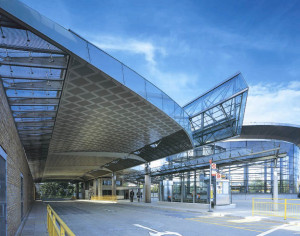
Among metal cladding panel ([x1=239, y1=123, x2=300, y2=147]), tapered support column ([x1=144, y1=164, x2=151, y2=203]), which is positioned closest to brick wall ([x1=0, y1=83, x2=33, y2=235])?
tapered support column ([x1=144, y1=164, x2=151, y2=203])

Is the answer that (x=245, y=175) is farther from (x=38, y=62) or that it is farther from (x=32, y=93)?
(x=38, y=62)

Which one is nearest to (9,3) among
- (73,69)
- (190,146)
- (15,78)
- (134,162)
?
(15,78)

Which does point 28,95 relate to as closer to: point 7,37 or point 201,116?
point 7,37

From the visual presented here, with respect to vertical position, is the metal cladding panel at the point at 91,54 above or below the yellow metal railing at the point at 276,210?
above

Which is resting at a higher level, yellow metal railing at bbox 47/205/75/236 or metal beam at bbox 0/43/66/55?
metal beam at bbox 0/43/66/55

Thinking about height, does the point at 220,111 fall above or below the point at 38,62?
above

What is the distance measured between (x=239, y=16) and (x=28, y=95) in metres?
17.2

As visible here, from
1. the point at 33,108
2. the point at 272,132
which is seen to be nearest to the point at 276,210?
the point at 33,108

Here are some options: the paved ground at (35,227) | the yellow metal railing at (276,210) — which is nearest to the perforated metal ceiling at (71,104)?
the paved ground at (35,227)

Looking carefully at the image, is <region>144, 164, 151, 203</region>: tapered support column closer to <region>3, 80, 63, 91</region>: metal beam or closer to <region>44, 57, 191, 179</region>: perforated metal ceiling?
<region>44, 57, 191, 179</region>: perforated metal ceiling

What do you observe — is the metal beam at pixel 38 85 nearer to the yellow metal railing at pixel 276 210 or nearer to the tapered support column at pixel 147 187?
the yellow metal railing at pixel 276 210

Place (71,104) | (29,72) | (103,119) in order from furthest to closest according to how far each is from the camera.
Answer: (103,119), (71,104), (29,72)

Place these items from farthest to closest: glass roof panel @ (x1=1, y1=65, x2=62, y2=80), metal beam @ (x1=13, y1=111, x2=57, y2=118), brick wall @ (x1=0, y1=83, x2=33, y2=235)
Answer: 1. metal beam @ (x1=13, y1=111, x2=57, y2=118)
2. glass roof panel @ (x1=1, y1=65, x2=62, y2=80)
3. brick wall @ (x1=0, y1=83, x2=33, y2=235)

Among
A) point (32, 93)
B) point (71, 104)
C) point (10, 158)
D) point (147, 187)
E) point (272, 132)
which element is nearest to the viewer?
point (10, 158)
